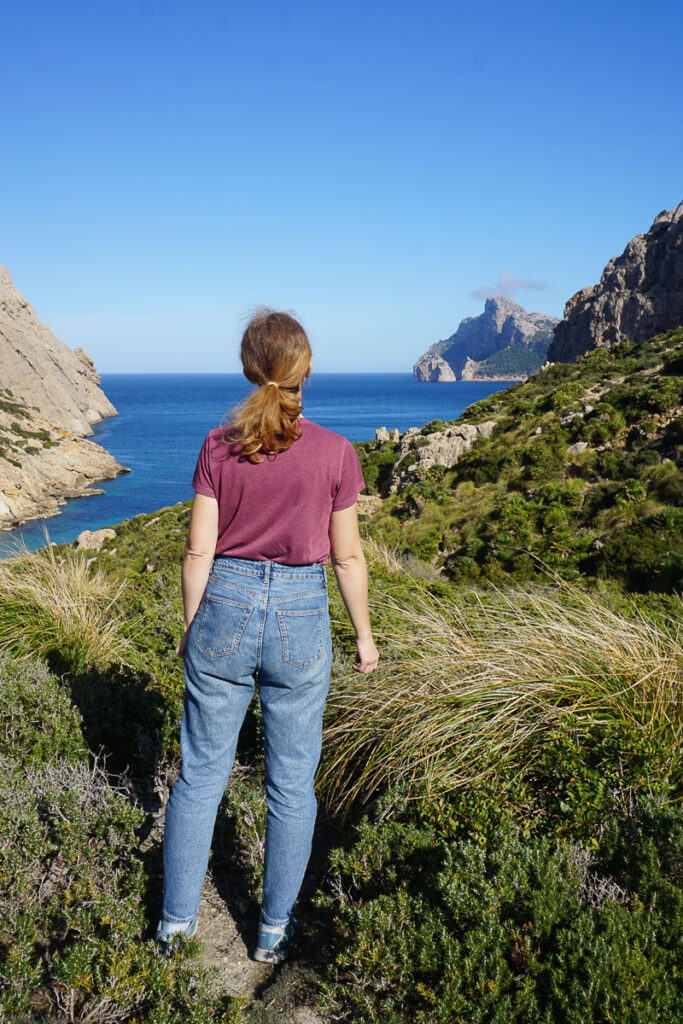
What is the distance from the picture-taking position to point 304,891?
9.28ft

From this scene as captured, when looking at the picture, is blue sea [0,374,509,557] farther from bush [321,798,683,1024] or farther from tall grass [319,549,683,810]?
bush [321,798,683,1024]

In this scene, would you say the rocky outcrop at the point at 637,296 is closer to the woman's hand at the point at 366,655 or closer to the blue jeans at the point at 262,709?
the woman's hand at the point at 366,655

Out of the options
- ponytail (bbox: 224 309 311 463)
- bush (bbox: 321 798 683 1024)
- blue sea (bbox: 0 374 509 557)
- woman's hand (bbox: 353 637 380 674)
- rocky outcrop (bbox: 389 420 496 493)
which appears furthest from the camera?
blue sea (bbox: 0 374 509 557)

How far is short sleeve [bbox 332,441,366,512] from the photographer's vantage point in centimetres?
219

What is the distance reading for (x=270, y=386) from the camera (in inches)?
82.3

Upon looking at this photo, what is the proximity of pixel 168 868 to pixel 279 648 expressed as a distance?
0.89 meters

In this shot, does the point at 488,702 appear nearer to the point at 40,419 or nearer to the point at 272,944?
the point at 272,944

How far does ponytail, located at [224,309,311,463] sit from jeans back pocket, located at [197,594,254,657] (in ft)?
1.57

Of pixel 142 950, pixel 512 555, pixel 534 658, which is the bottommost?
pixel 512 555

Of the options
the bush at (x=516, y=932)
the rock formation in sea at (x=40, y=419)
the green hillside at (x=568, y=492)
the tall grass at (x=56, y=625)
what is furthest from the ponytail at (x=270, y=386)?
the rock formation in sea at (x=40, y=419)

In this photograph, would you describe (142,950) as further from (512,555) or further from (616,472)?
(616,472)

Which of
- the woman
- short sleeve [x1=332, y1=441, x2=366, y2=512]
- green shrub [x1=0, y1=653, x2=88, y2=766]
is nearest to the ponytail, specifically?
the woman

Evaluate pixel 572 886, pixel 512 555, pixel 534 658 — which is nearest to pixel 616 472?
pixel 512 555

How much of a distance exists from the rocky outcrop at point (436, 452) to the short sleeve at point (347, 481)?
19512 millimetres
